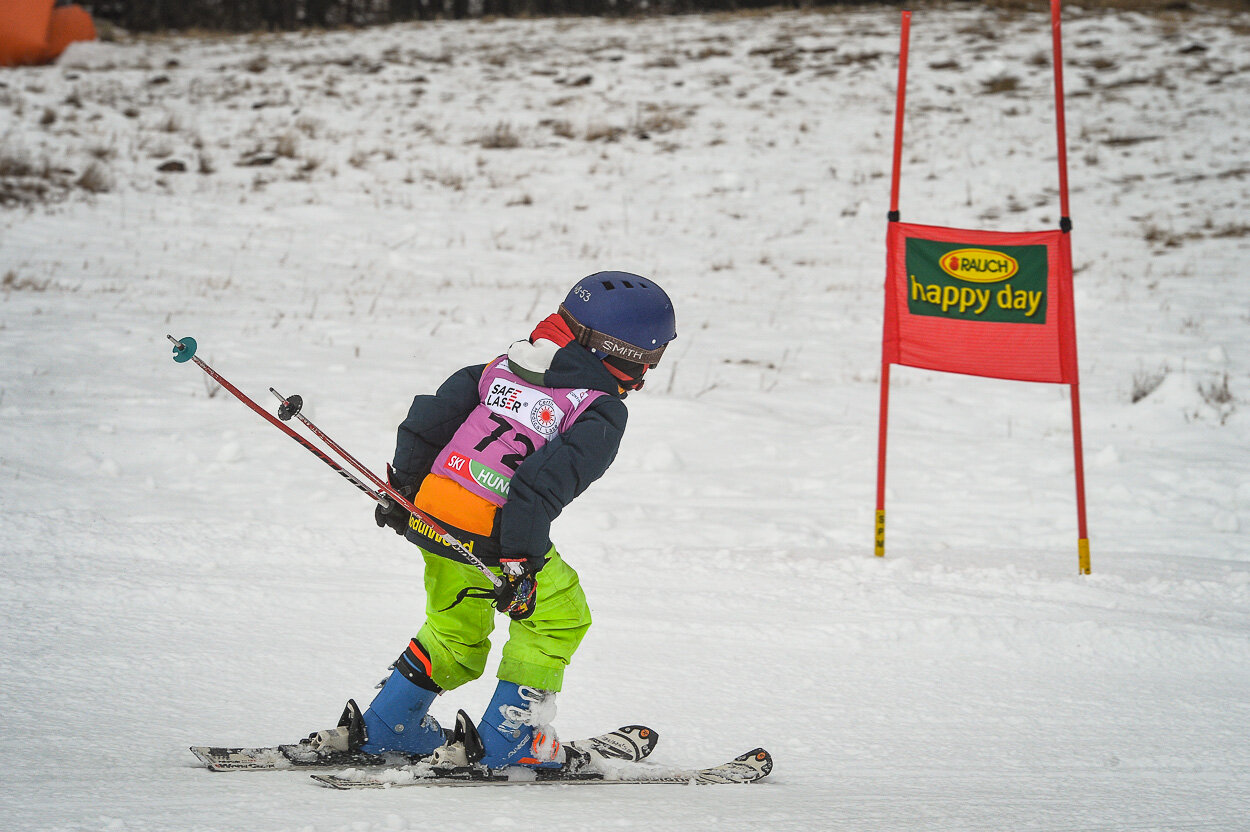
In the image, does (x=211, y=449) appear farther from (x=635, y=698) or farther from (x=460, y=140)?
(x=460, y=140)

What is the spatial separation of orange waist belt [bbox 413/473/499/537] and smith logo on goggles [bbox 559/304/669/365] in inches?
22.7

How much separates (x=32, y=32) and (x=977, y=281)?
2032cm

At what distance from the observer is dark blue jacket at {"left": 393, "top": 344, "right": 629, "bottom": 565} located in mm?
2578

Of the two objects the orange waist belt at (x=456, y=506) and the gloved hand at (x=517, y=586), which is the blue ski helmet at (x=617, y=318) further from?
the gloved hand at (x=517, y=586)

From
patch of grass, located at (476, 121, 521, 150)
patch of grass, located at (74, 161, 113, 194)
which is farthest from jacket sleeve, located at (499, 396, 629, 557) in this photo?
patch of grass, located at (476, 121, 521, 150)

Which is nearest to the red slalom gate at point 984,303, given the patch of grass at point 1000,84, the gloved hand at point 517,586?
the gloved hand at point 517,586

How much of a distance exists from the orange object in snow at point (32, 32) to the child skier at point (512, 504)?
20396mm

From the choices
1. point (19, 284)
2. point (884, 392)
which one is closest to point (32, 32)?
point (19, 284)

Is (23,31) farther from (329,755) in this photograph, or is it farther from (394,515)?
(329,755)

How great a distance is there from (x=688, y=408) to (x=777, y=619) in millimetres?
3127

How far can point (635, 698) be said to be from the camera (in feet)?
11.9

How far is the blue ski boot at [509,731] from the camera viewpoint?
9.09 ft

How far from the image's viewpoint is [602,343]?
289 centimetres

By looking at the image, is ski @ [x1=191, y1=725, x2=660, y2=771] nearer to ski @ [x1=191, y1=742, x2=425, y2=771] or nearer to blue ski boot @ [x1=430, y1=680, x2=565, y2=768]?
ski @ [x1=191, y1=742, x2=425, y2=771]
